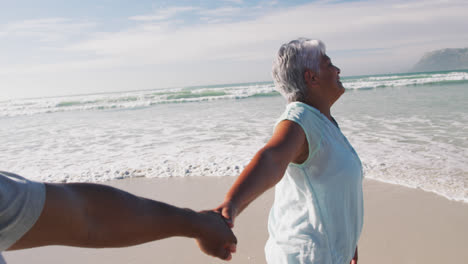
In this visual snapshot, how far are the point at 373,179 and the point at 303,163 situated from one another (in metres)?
4.56

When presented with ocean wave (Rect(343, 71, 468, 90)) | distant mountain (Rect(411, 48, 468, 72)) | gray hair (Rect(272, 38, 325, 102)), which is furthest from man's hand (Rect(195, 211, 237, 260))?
Answer: distant mountain (Rect(411, 48, 468, 72))

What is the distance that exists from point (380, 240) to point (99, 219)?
3.82 metres

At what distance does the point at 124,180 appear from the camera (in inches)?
268

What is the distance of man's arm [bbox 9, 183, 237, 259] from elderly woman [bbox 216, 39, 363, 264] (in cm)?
52

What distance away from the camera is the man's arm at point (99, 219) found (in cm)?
84

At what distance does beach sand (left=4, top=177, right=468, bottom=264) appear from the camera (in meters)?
3.70

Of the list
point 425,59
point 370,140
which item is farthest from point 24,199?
point 425,59

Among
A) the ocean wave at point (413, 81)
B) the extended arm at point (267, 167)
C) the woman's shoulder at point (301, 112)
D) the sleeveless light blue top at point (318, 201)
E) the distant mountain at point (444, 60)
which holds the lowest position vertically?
the distant mountain at point (444, 60)

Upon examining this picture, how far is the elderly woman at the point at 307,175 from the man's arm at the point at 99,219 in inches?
20.4

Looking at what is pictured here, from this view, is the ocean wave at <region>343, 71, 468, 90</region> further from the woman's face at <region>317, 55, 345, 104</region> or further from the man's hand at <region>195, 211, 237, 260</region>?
the man's hand at <region>195, 211, 237, 260</region>

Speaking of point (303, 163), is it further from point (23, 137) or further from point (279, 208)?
point (23, 137)

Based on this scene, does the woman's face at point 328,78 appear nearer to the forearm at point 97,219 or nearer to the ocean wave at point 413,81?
the forearm at point 97,219

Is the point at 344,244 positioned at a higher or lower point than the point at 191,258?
higher

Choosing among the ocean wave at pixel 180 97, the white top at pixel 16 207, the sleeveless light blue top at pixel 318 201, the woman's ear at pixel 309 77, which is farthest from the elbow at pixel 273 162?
the ocean wave at pixel 180 97
